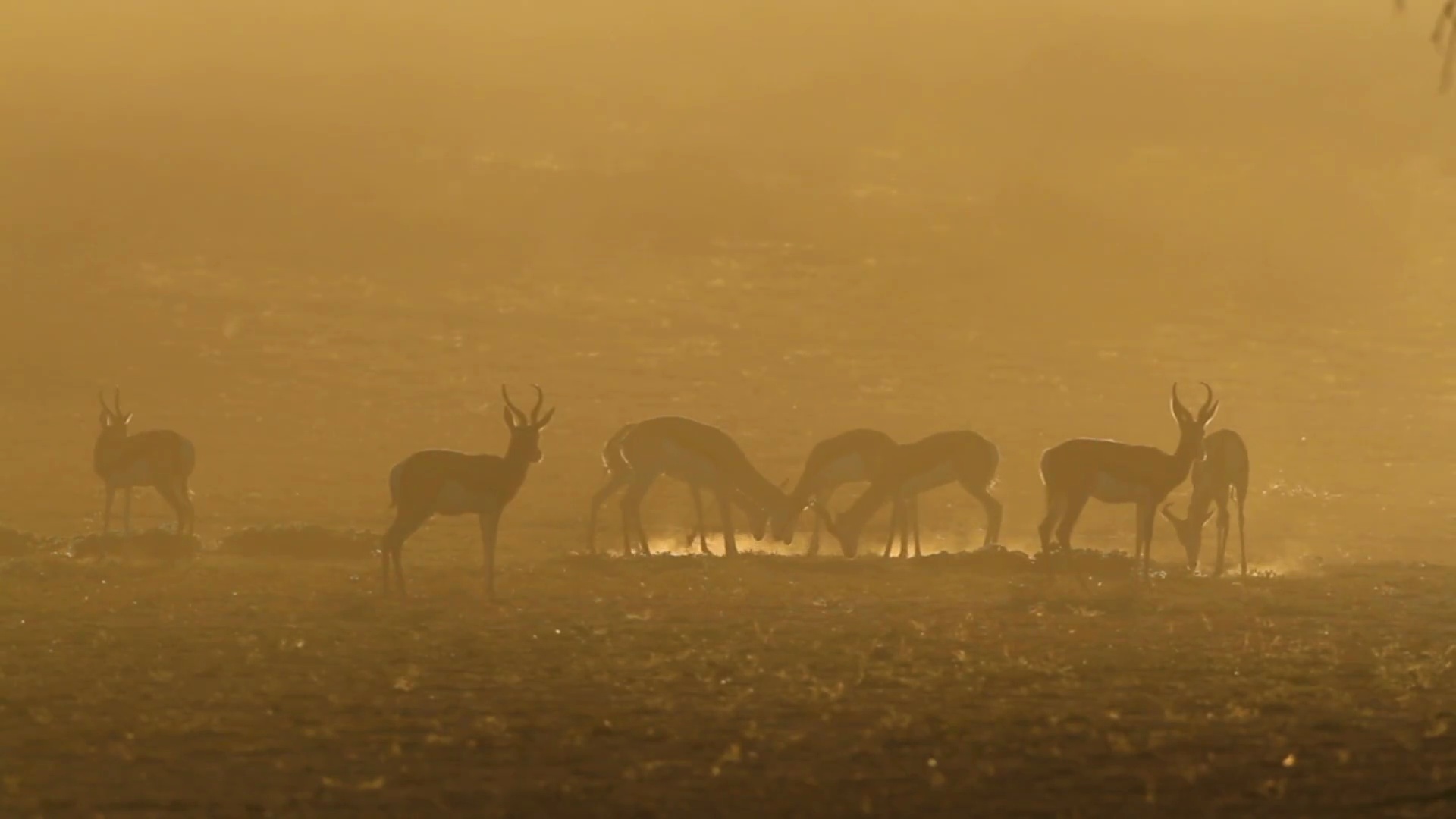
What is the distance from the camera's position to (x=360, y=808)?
10156mm

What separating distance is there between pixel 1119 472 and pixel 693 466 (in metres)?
6.07

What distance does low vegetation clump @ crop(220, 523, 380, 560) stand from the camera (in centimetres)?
2520

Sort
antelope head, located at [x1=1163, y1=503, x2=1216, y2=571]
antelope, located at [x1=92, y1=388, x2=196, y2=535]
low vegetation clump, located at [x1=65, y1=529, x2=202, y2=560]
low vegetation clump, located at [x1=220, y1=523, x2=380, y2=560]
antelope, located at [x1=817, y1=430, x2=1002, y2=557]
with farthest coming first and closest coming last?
antelope, located at [x1=92, y1=388, x2=196, y2=535] < antelope, located at [x1=817, y1=430, x2=1002, y2=557] < antelope head, located at [x1=1163, y1=503, x2=1216, y2=571] < low vegetation clump, located at [x1=220, y1=523, x2=380, y2=560] < low vegetation clump, located at [x1=65, y1=529, x2=202, y2=560]

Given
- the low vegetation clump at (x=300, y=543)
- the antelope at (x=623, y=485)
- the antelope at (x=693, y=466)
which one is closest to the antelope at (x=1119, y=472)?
the antelope at (x=693, y=466)

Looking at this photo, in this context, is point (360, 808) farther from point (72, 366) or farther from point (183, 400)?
point (72, 366)

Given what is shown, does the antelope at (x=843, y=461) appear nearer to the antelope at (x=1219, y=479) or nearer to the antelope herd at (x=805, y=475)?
the antelope herd at (x=805, y=475)

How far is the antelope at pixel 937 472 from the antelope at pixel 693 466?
2.87ft

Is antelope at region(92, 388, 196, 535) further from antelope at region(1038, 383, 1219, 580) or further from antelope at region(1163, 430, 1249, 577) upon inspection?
antelope at region(1163, 430, 1249, 577)

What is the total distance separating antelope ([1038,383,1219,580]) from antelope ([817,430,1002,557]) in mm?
3528

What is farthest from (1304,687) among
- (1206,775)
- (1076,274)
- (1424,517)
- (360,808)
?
(1076,274)

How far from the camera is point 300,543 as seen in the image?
25672mm

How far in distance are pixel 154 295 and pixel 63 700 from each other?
56243 mm

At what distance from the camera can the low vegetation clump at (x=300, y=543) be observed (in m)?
25.2

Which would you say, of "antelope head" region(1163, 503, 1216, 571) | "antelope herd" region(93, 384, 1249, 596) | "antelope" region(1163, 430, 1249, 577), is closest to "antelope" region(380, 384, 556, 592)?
"antelope herd" region(93, 384, 1249, 596)
